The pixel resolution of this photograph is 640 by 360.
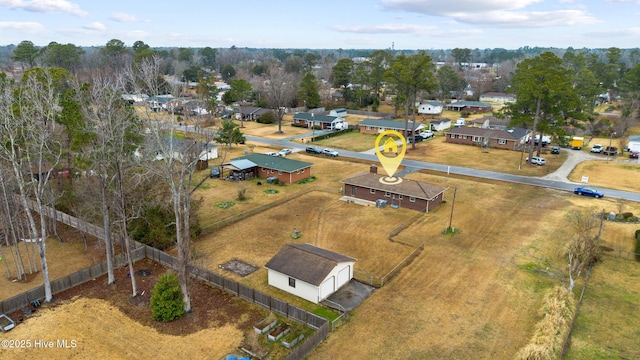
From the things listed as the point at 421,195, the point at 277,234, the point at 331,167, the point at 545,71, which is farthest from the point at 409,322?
the point at 545,71

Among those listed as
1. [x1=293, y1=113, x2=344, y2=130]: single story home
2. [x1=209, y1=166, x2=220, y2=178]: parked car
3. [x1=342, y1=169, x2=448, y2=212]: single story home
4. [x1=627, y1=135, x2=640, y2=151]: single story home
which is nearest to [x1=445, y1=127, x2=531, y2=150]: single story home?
[x1=627, y1=135, x2=640, y2=151]: single story home

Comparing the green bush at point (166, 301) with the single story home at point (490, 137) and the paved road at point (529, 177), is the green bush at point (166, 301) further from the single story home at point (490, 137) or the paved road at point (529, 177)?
the single story home at point (490, 137)

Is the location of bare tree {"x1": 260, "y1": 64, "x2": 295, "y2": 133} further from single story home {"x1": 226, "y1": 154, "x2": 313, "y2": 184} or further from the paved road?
single story home {"x1": 226, "y1": 154, "x2": 313, "y2": 184}

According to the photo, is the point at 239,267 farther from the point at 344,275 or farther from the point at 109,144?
the point at 109,144

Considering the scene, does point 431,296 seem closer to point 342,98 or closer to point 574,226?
point 574,226

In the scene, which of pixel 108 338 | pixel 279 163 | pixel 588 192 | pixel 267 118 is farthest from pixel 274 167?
pixel 267 118
